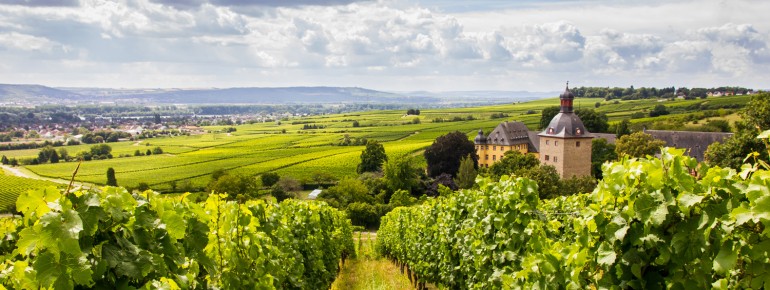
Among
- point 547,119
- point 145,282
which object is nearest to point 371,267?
point 145,282

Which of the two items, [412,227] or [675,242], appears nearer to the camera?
[675,242]

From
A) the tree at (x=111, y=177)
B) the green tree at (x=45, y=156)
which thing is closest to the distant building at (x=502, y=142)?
the tree at (x=111, y=177)

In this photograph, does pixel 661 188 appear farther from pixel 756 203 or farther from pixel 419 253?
pixel 419 253

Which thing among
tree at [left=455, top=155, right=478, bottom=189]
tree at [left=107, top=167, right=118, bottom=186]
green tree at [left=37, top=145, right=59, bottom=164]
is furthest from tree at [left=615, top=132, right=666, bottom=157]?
green tree at [left=37, top=145, right=59, bottom=164]

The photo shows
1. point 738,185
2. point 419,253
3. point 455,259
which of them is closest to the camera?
point 738,185

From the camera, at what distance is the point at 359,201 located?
58.8m

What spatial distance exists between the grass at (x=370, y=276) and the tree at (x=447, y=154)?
40.4 m

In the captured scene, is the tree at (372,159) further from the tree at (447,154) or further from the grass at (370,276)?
the grass at (370,276)

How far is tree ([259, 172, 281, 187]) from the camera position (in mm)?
66438

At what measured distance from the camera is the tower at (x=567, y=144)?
68.9 meters

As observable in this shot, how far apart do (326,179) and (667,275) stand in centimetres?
6525

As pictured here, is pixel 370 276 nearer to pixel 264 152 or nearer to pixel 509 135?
pixel 509 135

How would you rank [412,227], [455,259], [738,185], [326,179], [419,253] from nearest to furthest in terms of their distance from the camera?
[738,185], [455,259], [419,253], [412,227], [326,179]

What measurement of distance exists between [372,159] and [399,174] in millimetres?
8206
